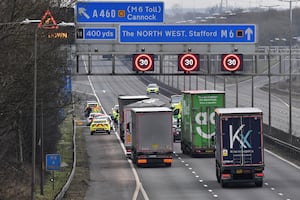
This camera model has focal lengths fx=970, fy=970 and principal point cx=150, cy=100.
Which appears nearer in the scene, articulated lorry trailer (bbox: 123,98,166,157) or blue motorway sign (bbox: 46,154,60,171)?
blue motorway sign (bbox: 46,154,60,171)

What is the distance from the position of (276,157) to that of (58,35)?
19772 millimetres

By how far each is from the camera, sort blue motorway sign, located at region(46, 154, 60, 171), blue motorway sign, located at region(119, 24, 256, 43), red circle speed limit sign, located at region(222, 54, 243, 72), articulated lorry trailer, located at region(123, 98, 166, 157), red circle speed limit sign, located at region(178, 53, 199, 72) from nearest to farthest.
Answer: blue motorway sign, located at region(46, 154, 60, 171)
blue motorway sign, located at region(119, 24, 256, 43)
red circle speed limit sign, located at region(222, 54, 243, 72)
red circle speed limit sign, located at region(178, 53, 199, 72)
articulated lorry trailer, located at region(123, 98, 166, 157)

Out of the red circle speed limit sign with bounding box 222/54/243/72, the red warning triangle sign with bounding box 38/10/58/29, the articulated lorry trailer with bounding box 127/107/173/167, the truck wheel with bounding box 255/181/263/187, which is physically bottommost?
the truck wheel with bounding box 255/181/263/187

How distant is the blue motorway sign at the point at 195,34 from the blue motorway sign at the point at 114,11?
1741 millimetres

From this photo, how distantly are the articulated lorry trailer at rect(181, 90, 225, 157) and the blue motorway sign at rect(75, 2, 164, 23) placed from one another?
Result: 8903 mm

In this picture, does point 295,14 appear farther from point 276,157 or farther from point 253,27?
point 253,27

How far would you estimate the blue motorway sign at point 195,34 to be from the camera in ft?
162

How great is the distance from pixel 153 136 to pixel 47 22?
18849 mm

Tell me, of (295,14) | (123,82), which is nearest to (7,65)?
(295,14)

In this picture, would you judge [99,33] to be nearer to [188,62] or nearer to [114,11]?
[114,11]

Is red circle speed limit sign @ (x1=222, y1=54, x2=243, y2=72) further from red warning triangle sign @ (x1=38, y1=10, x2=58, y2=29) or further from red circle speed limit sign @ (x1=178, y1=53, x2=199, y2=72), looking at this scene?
red warning triangle sign @ (x1=38, y1=10, x2=58, y2=29)

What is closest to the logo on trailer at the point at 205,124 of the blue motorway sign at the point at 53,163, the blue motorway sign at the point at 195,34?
the blue motorway sign at the point at 195,34

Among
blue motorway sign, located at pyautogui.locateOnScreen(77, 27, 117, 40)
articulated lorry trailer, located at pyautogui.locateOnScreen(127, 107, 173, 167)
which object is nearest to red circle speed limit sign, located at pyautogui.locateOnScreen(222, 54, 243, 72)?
articulated lorry trailer, located at pyautogui.locateOnScreen(127, 107, 173, 167)

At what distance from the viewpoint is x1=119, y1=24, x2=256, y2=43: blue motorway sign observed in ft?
162
